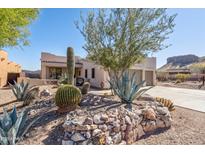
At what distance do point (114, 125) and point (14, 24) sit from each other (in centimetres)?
693

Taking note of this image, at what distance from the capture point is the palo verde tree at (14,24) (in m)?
7.82

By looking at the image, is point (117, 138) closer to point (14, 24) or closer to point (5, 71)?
point (14, 24)

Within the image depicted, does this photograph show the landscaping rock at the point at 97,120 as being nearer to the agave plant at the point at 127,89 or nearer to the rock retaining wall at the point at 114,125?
the rock retaining wall at the point at 114,125

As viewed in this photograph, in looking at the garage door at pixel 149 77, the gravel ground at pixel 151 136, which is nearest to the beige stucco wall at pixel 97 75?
the garage door at pixel 149 77

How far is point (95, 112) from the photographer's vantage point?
5910mm

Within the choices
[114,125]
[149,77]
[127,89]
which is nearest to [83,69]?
[149,77]

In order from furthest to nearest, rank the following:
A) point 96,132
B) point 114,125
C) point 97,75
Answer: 1. point 97,75
2. point 114,125
3. point 96,132

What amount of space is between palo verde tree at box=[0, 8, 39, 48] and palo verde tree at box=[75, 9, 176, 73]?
115 inches

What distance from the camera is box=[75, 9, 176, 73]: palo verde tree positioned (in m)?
8.52

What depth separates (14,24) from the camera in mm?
9195

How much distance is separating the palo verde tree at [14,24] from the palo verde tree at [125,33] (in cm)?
293

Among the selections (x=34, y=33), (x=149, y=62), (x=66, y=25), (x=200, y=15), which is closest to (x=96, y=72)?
(x=149, y=62)
